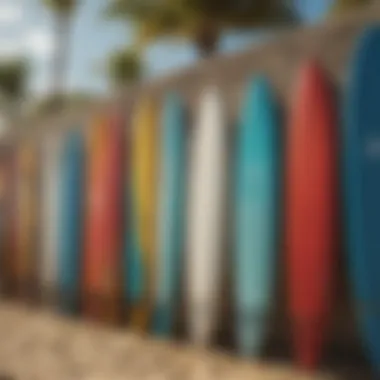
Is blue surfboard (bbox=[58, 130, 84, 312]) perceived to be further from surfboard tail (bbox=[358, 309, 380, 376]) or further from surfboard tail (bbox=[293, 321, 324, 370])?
surfboard tail (bbox=[358, 309, 380, 376])

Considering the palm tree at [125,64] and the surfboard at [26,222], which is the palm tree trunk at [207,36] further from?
the surfboard at [26,222]

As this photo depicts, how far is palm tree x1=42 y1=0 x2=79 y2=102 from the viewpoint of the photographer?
20.2 ft

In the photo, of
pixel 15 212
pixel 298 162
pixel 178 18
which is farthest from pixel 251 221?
pixel 178 18

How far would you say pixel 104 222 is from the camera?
2.90 m

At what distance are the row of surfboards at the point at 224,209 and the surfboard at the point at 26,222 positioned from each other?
244 mm

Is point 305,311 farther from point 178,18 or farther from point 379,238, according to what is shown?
point 178,18

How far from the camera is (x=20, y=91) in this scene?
21.4ft

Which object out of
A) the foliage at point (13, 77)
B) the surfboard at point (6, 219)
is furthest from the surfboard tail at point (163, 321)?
the foliage at point (13, 77)

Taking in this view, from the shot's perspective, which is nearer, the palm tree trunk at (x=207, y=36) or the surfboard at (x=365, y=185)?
the surfboard at (x=365, y=185)

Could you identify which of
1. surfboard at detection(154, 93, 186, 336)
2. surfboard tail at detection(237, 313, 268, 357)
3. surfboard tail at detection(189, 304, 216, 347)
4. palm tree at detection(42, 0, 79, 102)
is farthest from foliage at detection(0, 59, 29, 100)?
surfboard tail at detection(237, 313, 268, 357)

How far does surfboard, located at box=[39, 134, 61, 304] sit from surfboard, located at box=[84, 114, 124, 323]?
277 millimetres

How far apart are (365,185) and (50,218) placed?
1843 mm

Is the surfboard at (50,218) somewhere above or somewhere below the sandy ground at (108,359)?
above

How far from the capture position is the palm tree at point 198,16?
532cm
